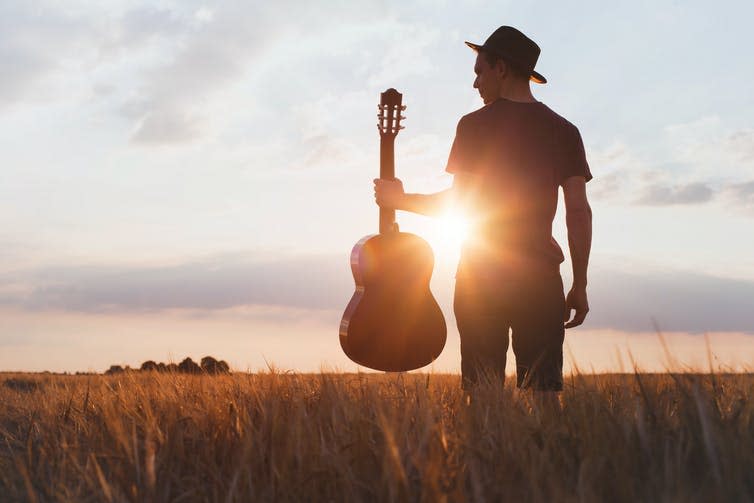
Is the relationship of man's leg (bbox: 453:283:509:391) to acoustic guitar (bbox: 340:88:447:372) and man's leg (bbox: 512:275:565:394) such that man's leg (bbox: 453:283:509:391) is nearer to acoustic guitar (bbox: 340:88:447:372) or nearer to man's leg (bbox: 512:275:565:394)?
man's leg (bbox: 512:275:565:394)

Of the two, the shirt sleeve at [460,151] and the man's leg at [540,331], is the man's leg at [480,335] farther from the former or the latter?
the shirt sleeve at [460,151]

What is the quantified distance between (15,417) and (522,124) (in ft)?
13.2

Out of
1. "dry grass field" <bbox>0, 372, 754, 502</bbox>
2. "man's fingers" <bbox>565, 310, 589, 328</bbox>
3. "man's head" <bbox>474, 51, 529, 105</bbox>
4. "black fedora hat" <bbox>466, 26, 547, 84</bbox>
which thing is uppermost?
"black fedora hat" <bbox>466, 26, 547, 84</bbox>

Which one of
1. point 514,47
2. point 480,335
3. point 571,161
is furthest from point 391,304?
point 514,47

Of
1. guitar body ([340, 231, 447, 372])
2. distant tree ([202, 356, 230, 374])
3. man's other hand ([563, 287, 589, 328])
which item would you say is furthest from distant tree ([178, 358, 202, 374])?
man's other hand ([563, 287, 589, 328])

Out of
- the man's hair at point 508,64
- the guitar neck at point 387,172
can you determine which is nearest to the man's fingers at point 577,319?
the man's hair at point 508,64

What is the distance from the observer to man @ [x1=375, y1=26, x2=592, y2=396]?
401 centimetres

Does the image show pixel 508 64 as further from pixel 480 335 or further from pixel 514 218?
pixel 480 335

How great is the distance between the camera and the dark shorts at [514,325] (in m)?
4.00

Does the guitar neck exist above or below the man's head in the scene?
below

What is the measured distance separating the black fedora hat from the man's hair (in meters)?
0.01

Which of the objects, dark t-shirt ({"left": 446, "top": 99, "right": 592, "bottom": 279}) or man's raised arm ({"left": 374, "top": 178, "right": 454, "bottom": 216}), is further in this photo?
man's raised arm ({"left": 374, "top": 178, "right": 454, "bottom": 216})

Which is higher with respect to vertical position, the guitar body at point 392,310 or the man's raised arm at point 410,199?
the man's raised arm at point 410,199

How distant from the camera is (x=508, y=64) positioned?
416cm
